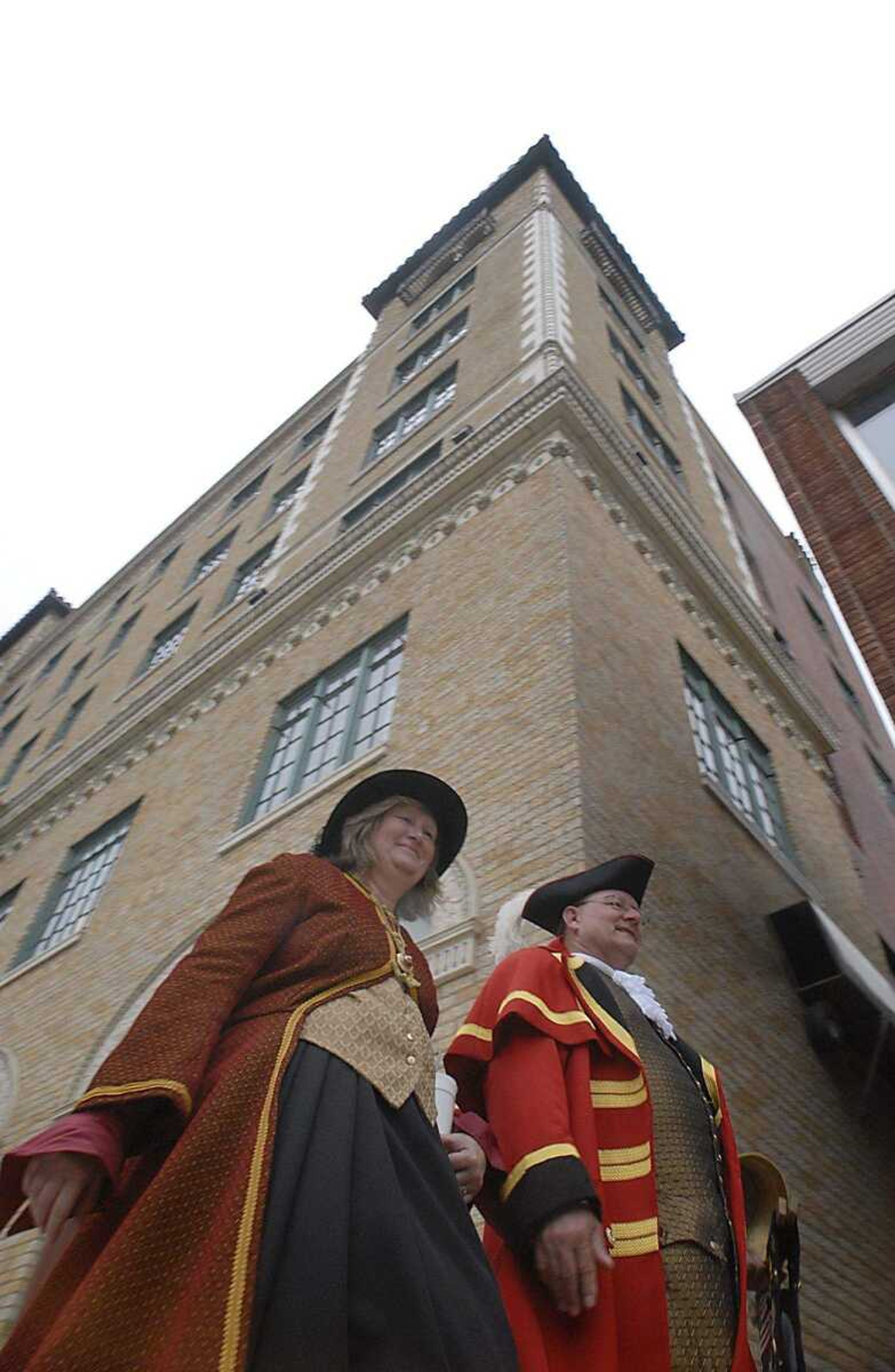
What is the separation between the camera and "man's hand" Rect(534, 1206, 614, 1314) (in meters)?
2.29

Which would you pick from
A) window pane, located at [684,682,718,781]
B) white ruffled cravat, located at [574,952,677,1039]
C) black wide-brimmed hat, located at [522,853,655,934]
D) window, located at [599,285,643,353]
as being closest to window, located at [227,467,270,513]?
window, located at [599,285,643,353]

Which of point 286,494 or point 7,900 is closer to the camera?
point 7,900

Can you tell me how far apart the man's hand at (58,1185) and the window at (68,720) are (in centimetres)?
1790

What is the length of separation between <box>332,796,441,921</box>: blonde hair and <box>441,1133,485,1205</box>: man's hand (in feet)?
2.89

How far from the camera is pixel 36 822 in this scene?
1456 cm

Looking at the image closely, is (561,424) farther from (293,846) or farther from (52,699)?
(52,699)

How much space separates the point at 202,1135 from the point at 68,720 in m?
19.3

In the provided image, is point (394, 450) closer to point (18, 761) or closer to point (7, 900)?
point (7, 900)

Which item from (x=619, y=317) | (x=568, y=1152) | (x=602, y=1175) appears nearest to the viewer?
(x=568, y=1152)

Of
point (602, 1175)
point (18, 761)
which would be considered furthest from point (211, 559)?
point (602, 1175)

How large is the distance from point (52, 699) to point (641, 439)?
16.1m

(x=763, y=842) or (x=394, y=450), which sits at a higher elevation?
(x=394, y=450)

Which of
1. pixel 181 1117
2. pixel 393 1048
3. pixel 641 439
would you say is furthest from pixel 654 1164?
pixel 641 439

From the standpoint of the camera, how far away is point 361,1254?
179 centimetres
